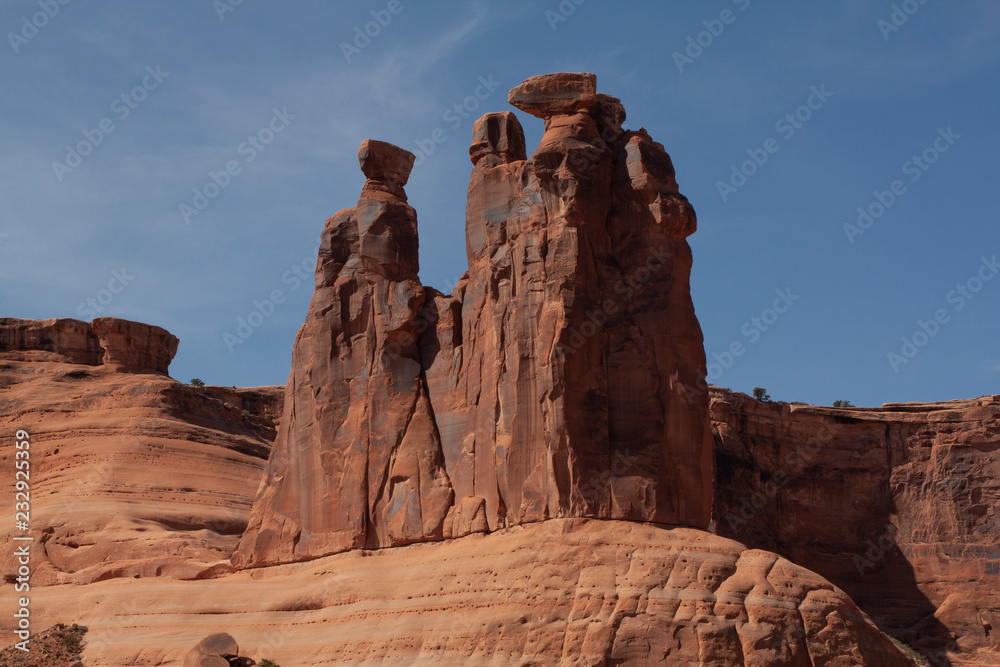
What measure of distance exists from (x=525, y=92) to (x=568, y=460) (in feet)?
33.6

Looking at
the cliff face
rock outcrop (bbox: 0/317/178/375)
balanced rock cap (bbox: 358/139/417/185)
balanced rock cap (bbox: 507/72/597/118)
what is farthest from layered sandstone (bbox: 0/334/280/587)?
the cliff face

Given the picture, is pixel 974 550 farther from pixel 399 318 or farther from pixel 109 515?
pixel 109 515

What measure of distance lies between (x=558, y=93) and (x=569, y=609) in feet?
45.7

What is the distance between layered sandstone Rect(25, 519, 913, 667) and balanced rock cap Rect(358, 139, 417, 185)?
40.6 ft

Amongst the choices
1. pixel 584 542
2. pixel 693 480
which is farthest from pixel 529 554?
pixel 693 480

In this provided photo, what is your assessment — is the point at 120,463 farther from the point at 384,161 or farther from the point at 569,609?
the point at 569,609

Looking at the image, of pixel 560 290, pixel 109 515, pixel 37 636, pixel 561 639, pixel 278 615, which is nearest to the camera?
pixel 561 639

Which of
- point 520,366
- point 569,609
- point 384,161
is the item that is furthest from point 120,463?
point 569,609

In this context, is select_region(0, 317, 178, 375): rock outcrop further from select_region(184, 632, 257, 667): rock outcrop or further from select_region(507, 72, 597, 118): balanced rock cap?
select_region(507, 72, 597, 118): balanced rock cap

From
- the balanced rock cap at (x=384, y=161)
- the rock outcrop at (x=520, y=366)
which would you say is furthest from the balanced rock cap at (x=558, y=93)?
the balanced rock cap at (x=384, y=161)

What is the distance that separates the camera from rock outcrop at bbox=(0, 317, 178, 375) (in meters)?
60.1

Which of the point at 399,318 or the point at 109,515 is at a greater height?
the point at 399,318

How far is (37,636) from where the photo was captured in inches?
1596

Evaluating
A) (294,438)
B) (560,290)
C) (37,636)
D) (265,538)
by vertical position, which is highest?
(560,290)
